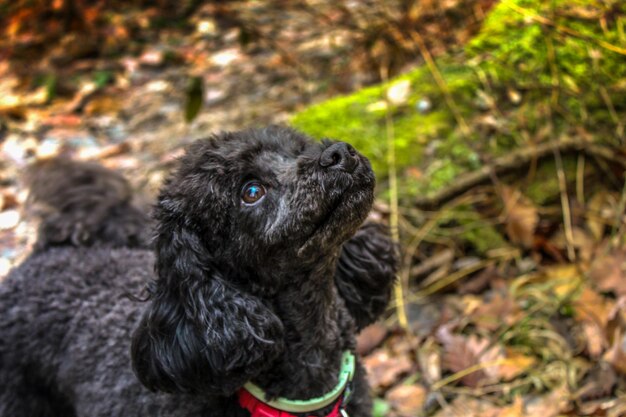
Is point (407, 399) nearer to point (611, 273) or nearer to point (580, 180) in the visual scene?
point (611, 273)

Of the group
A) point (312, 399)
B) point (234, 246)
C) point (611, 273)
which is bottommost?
point (611, 273)

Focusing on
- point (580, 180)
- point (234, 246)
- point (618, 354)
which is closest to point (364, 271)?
point (234, 246)

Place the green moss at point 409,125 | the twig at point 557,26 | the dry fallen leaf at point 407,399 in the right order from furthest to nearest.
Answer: the green moss at point 409,125 → the twig at point 557,26 → the dry fallen leaf at point 407,399

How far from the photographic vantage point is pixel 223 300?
2.40m

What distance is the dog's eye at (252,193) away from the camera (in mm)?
2457

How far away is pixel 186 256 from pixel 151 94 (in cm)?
544

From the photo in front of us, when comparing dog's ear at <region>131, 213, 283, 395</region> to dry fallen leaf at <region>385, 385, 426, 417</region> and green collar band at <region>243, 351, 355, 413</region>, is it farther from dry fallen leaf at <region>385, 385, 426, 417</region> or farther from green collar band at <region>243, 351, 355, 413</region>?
dry fallen leaf at <region>385, 385, 426, 417</region>

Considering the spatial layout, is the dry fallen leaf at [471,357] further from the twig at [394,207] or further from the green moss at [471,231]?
the green moss at [471,231]

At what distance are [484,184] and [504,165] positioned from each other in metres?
0.17

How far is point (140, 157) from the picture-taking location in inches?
249

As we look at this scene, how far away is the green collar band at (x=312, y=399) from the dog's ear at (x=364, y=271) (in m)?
0.31

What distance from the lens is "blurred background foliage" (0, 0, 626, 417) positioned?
3.60 meters

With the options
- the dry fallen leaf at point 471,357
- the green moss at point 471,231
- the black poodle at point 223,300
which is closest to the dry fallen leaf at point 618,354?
the dry fallen leaf at point 471,357

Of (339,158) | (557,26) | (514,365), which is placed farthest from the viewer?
(557,26)
